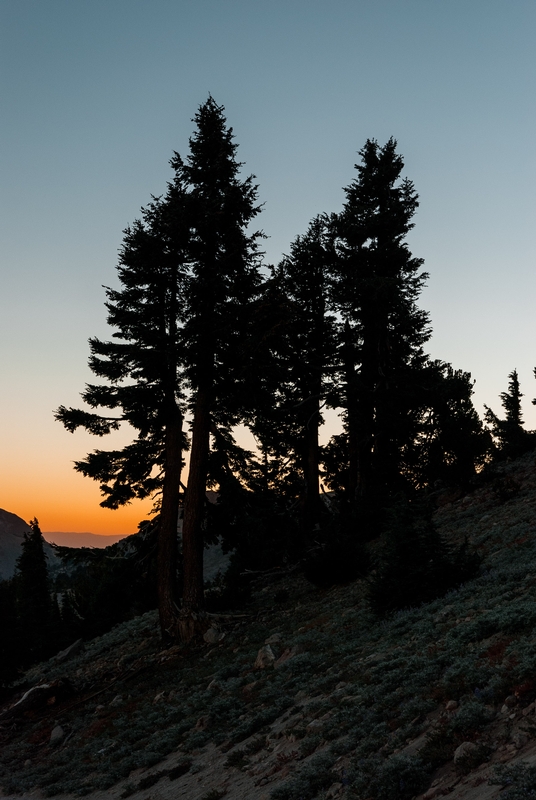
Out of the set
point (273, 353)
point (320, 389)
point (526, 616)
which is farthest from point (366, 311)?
point (526, 616)

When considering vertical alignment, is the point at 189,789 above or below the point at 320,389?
below

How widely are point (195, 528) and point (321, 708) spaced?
1094 cm

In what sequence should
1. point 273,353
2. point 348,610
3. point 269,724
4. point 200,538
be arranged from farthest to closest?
point 273,353
point 200,538
point 348,610
point 269,724

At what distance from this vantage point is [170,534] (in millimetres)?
19203

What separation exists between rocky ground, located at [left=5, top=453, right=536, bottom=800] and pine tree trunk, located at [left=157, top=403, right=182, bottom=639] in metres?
1.35

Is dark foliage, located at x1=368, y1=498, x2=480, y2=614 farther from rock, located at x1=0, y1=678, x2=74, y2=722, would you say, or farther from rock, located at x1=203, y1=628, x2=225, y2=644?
rock, located at x1=0, y1=678, x2=74, y2=722

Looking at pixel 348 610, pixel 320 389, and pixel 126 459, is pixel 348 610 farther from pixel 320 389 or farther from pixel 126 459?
pixel 320 389

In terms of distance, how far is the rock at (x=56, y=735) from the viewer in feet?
42.3

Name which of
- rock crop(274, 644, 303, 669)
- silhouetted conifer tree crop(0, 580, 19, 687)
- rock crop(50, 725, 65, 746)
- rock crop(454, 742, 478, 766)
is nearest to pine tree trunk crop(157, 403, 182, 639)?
rock crop(50, 725, 65, 746)

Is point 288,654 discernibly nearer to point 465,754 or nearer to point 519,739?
Answer: point 465,754

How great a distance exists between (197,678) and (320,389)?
1613 centimetres

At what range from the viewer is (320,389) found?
27484 millimetres

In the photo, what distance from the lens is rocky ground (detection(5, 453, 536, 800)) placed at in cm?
581

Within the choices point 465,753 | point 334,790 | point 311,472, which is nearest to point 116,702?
point 334,790
